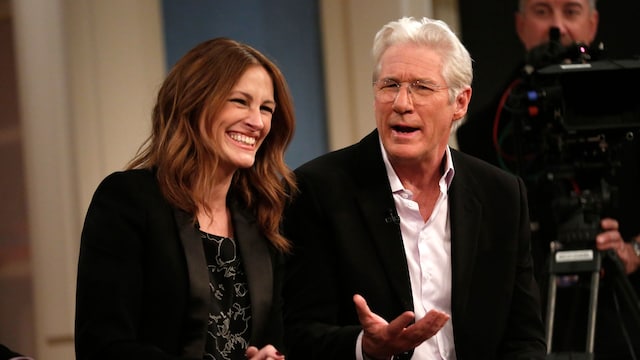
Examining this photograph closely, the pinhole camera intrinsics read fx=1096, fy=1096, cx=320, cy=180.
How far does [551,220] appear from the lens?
11.6ft

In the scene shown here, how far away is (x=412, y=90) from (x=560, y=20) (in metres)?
1.54

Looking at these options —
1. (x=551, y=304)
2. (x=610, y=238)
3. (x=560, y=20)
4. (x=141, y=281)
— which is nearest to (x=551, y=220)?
(x=610, y=238)

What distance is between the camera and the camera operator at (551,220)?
11.1ft

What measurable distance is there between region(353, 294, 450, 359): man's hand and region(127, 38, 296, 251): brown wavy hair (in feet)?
1.09

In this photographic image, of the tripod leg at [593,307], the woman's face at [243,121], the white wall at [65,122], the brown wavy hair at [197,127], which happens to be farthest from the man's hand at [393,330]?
the white wall at [65,122]

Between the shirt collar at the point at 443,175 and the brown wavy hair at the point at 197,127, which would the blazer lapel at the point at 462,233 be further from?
the brown wavy hair at the point at 197,127

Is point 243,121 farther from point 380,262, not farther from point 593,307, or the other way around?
point 593,307

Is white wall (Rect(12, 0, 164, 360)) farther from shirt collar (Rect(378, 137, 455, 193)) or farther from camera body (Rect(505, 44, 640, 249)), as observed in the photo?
shirt collar (Rect(378, 137, 455, 193))

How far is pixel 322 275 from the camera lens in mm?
2537

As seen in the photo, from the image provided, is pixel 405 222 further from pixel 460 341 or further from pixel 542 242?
pixel 542 242

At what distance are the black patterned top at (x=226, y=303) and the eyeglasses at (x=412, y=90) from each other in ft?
1.62

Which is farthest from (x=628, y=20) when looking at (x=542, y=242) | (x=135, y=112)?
(x=135, y=112)

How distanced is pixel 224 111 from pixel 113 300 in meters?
0.49

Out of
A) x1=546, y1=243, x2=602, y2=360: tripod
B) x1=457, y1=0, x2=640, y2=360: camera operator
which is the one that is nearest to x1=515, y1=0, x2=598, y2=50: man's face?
x1=457, y1=0, x2=640, y2=360: camera operator
